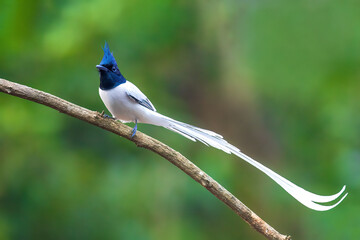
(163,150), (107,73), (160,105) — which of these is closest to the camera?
(163,150)

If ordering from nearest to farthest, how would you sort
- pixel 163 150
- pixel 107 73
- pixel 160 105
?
pixel 163 150
pixel 107 73
pixel 160 105

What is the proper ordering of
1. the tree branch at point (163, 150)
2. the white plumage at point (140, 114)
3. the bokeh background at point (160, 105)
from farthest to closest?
the bokeh background at point (160, 105) < the white plumage at point (140, 114) < the tree branch at point (163, 150)

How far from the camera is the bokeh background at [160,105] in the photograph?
4.15 metres

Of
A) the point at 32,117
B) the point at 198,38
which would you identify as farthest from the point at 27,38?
the point at 198,38

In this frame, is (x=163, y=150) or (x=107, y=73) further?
(x=107, y=73)

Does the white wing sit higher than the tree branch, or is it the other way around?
the white wing

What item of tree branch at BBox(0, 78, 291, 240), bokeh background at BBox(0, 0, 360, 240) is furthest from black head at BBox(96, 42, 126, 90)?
bokeh background at BBox(0, 0, 360, 240)

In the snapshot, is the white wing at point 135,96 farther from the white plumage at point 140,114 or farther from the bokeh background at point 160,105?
the bokeh background at point 160,105

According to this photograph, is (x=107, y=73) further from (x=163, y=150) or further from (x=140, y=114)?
(x=163, y=150)

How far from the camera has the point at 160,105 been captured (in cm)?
445

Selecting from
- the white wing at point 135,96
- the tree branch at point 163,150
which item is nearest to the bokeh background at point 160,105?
the white wing at point 135,96

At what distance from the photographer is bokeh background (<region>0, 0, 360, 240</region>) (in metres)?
4.15

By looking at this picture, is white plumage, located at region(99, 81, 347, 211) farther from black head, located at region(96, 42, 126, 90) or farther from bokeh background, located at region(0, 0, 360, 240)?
bokeh background, located at region(0, 0, 360, 240)

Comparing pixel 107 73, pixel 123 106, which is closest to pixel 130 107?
pixel 123 106
